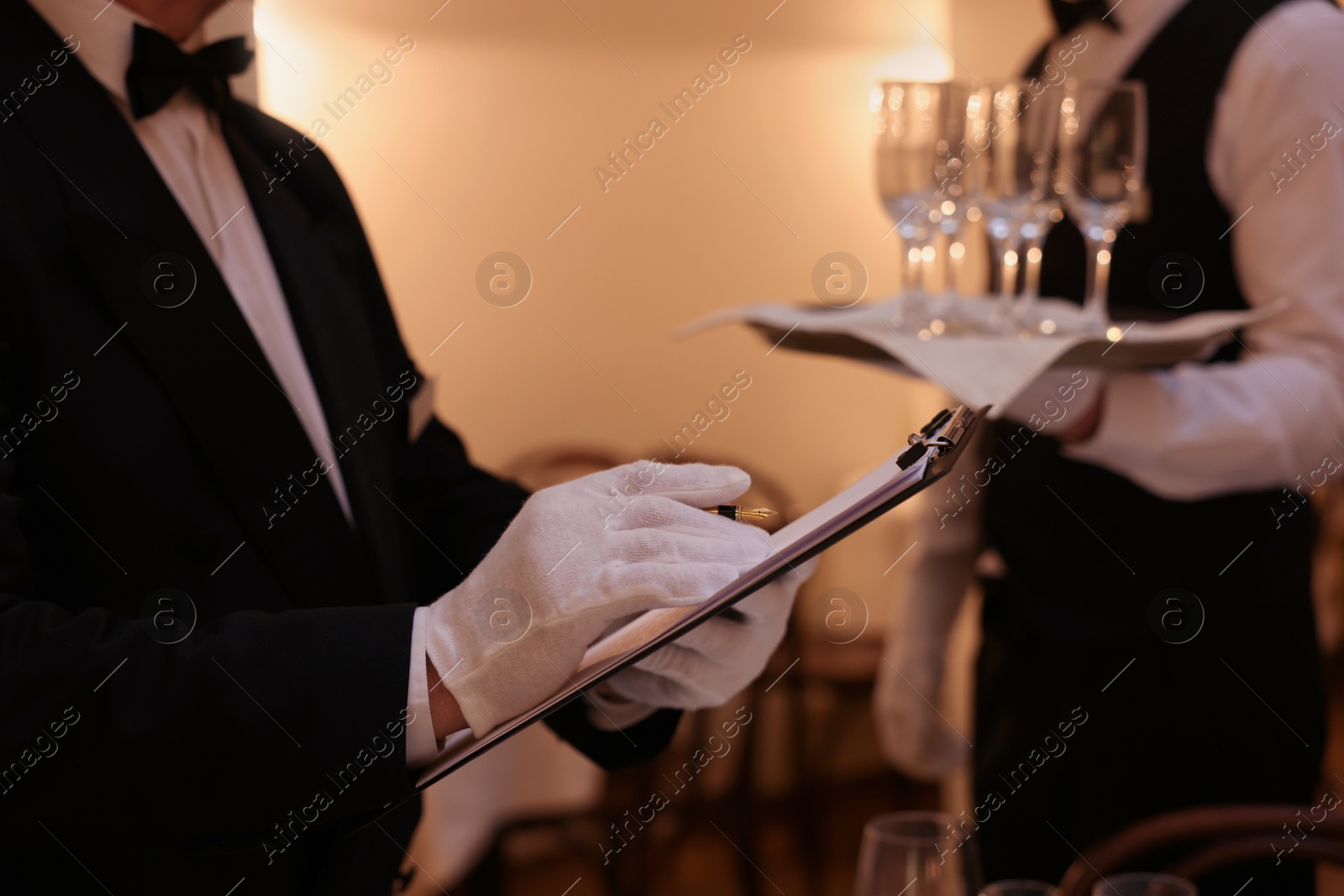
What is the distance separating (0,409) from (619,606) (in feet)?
1.17

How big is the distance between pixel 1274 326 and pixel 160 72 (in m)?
1.17

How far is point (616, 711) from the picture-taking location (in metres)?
0.82

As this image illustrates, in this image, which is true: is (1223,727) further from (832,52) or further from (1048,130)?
(832,52)

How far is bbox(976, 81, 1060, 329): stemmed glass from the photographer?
1.10m

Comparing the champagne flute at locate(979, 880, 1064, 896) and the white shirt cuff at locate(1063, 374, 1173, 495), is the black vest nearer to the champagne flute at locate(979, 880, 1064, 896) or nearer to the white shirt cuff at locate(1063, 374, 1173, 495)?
the white shirt cuff at locate(1063, 374, 1173, 495)

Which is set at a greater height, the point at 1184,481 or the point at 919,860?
the point at 919,860

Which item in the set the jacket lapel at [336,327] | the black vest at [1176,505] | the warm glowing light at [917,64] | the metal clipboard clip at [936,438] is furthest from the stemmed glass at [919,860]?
the warm glowing light at [917,64]

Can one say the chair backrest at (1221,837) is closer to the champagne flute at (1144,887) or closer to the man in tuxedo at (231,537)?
the champagne flute at (1144,887)

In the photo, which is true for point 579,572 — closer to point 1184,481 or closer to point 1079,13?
point 1184,481

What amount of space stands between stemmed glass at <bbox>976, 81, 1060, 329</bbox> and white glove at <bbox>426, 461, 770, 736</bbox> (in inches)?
24.6

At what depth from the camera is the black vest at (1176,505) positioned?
128 cm

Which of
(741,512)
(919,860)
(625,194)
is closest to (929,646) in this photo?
(919,860)

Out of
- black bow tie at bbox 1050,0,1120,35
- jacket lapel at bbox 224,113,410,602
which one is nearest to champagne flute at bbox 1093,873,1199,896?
jacket lapel at bbox 224,113,410,602

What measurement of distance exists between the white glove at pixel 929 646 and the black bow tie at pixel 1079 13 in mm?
562
